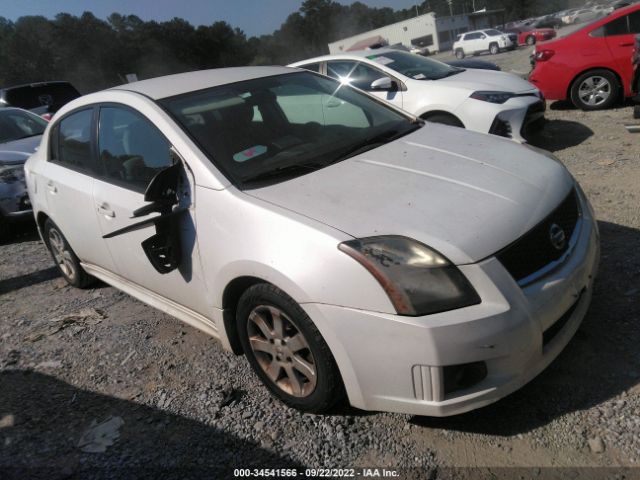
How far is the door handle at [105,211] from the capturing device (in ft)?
10.6

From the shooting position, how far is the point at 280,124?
10.5 ft

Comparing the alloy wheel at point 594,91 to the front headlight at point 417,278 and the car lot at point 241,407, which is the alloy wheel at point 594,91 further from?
the front headlight at point 417,278

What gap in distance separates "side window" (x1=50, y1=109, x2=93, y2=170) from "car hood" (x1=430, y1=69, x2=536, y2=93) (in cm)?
450

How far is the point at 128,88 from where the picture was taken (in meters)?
3.37

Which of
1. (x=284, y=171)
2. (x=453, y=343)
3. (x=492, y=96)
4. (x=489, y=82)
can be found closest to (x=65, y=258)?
(x=284, y=171)

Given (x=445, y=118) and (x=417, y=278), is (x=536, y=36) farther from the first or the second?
(x=417, y=278)

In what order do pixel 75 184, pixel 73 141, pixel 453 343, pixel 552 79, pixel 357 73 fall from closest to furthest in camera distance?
pixel 453 343 → pixel 75 184 → pixel 73 141 → pixel 357 73 → pixel 552 79

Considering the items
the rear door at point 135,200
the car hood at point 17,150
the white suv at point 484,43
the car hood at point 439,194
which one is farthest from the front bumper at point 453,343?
the white suv at point 484,43

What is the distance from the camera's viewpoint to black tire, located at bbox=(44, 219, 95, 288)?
169 inches

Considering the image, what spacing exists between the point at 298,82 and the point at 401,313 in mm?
2180

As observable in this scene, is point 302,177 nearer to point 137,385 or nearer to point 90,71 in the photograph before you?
point 137,385

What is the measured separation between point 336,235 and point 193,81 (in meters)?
1.79

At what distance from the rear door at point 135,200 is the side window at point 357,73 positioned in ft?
14.5

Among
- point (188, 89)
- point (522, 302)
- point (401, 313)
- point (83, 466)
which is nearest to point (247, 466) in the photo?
point (83, 466)
